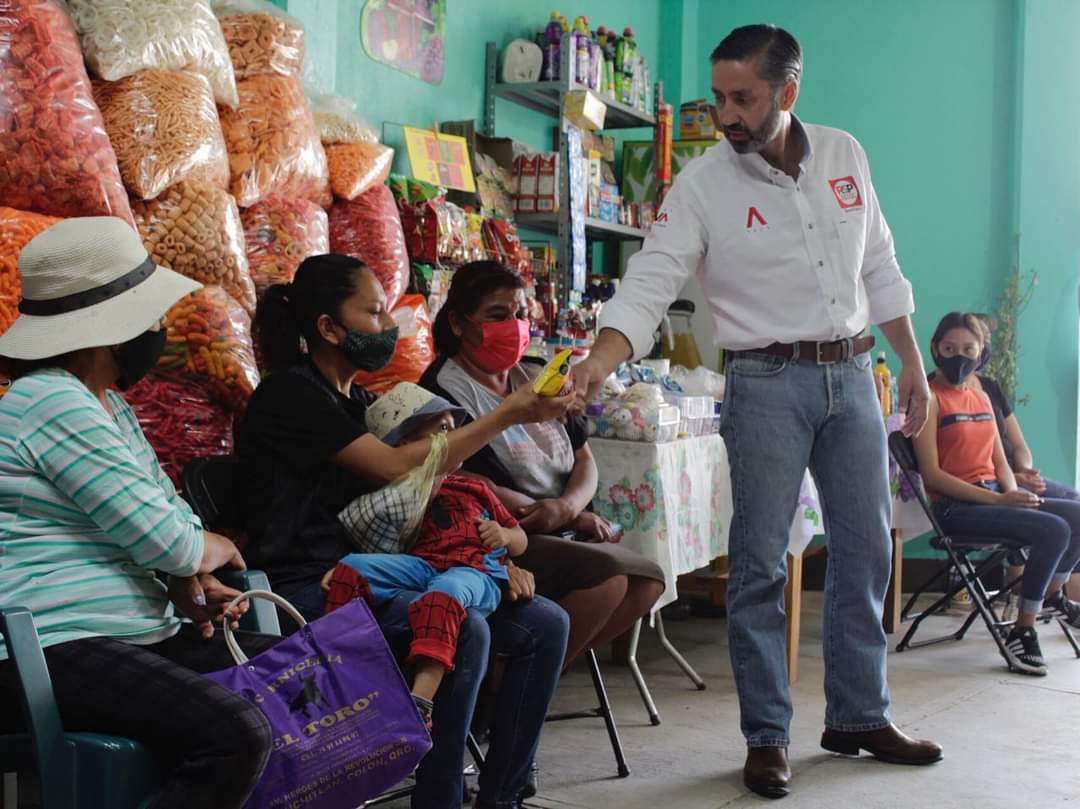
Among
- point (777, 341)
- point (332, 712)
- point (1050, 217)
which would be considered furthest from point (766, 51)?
point (1050, 217)

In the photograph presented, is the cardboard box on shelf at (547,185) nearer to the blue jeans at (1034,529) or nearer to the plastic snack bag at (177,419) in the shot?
the blue jeans at (1034,529)

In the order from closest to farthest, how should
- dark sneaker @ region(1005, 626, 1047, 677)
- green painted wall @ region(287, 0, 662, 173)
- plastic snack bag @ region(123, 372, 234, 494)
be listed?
1. plastic snack bag @ region(123, 372, 234, 494)
2. green painted wall @ region(287, 0, 662, 173)
3. dark sneaker @ region(1005, 626, 1047, 677)

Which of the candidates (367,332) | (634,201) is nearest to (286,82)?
(367,332)

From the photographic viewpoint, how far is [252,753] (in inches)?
61.4

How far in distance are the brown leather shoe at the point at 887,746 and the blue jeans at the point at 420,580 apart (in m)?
1.10

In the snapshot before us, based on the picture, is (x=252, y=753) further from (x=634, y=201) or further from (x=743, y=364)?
(x=634, y=201)

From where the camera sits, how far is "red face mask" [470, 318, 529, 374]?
285 cm

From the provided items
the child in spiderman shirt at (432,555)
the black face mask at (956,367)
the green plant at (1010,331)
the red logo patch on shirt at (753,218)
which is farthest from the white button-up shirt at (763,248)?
the green plant at (1010,331)

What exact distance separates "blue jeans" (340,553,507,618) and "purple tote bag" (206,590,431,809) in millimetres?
339

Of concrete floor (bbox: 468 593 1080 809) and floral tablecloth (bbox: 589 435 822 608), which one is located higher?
floral tablecloth (bbox: 589 435 822 608)

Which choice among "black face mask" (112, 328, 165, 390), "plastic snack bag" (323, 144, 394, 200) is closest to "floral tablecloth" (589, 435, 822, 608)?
"plastic snack bag" (323, 144, 394, 200)

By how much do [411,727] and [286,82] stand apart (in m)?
2.00

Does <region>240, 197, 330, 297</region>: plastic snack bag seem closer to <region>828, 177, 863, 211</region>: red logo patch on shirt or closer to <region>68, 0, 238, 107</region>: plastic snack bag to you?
<region>68, 0, 238, 107</region>: plastic snack bag

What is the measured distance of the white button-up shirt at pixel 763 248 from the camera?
2.73 m
